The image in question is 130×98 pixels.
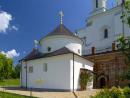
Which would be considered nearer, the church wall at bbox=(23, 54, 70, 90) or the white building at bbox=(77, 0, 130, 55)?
the church wall at bbox=(23, 54, 70, 90)

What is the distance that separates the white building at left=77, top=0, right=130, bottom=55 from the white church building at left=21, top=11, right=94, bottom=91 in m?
10.8

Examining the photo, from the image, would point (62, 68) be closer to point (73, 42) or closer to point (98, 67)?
point (73, 42)

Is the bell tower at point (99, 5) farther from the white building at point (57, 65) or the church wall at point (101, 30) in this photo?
the white building at point (57, 65)

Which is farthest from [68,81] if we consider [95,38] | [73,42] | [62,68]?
[95,38]

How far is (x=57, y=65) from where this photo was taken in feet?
101

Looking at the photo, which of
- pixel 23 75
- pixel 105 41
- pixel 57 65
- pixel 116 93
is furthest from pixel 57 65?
pixel 105 41

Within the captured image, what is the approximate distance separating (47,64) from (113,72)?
10488 mm

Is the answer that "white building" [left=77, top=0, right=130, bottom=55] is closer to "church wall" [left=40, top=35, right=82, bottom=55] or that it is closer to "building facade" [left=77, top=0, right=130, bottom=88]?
"building facade" [left=77, top=0, right=130, bottom=88]

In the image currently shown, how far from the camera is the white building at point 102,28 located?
149 feet

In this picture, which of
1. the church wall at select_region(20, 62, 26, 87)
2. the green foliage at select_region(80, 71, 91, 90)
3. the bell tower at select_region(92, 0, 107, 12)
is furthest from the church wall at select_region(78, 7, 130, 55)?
the church wall at select_region(20, 62, 26, 87)

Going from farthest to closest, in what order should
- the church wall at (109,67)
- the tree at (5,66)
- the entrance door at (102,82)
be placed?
1. the tree at (5,66)
2. the entrance door at (102,82)
3. the church wall at (109,67)

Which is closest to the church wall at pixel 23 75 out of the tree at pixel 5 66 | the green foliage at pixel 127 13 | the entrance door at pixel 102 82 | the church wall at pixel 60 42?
the church wall at pixel 60 42

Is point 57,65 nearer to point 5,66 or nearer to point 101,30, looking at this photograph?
point 101,30

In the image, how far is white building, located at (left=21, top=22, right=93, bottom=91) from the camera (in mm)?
30438
